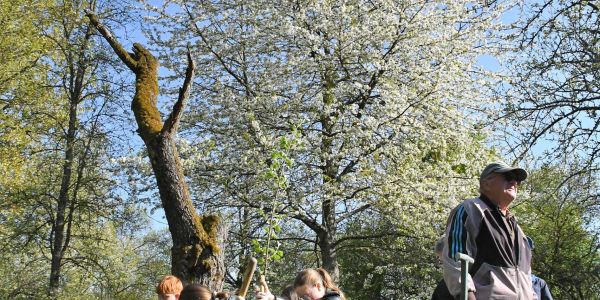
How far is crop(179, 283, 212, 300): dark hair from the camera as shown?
15.2 ft

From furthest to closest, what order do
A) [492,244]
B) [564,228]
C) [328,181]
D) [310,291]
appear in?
[564,228], [328,181], [310,291], [492,244]

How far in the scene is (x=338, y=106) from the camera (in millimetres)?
15008

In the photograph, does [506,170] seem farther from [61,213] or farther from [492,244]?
[61,213]

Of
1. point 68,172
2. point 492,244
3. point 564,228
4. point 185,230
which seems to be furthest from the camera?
point 564,228

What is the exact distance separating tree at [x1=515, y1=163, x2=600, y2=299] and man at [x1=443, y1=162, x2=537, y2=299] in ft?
Result: 19.7

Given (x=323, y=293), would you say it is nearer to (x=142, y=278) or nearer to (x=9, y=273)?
(x=9, y=273)

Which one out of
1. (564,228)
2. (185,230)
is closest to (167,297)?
(185,230)

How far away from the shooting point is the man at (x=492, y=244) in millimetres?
3789

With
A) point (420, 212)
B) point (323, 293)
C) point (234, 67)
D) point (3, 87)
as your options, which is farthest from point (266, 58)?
point (323, 293)

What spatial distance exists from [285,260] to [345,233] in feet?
6.27

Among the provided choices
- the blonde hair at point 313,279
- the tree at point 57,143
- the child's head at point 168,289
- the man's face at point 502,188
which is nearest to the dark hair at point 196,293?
the child's head at point 168,289

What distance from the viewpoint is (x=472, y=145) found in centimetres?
1650

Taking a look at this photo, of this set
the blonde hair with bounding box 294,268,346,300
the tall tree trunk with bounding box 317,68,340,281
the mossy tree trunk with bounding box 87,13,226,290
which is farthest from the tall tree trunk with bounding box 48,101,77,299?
the blonde hair with bounding box 294,268,346,300

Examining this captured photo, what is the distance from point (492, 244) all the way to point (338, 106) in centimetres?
1125
